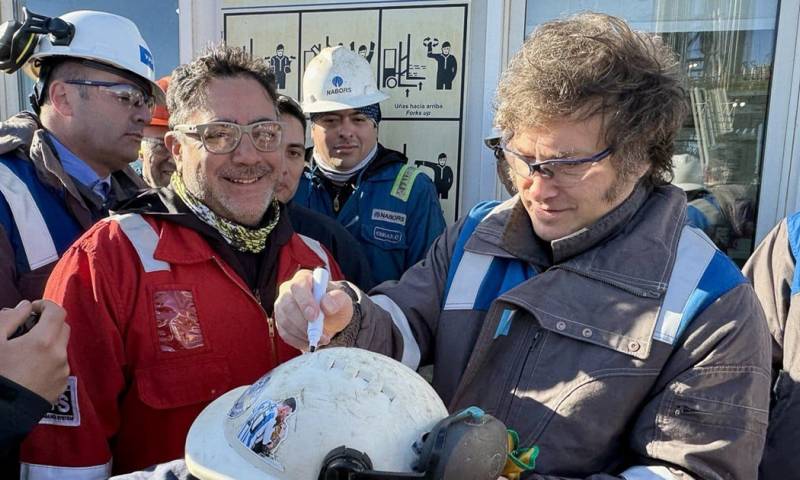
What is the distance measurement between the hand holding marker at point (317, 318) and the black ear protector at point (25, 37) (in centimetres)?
202

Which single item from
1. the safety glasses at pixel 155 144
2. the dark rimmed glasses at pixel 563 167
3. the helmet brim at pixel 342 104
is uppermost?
the helmet brim at pixel 342 104

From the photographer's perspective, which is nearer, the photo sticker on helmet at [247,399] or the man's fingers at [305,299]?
the photo sticker on helmet at [247,399]

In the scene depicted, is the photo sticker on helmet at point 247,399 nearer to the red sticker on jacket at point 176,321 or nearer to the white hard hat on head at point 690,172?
the red sticker on jacket at point 176,321

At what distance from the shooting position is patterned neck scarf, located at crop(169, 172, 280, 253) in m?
1.80

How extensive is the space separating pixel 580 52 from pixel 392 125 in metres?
2.28

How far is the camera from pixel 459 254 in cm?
160

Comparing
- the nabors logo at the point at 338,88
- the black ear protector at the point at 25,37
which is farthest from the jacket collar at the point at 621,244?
the black ear protector at the point at 25,37

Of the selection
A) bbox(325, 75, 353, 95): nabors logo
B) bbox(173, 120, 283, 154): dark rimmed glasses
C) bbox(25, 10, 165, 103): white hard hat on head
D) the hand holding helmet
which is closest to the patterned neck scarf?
bbox(173, 120, 283, 154): dark rimmed glasses

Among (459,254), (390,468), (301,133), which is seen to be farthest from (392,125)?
(390,468)

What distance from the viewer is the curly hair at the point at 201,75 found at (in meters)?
1.86

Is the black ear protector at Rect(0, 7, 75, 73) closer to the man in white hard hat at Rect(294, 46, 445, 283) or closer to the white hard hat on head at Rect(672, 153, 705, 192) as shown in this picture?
the man in white hard hat at Rect(294, 46, 445, 283)

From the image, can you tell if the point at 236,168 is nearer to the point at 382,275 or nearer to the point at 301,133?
the point at 301,133

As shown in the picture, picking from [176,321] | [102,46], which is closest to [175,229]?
[176,321]

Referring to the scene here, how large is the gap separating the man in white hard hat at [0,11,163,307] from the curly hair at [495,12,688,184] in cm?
171
